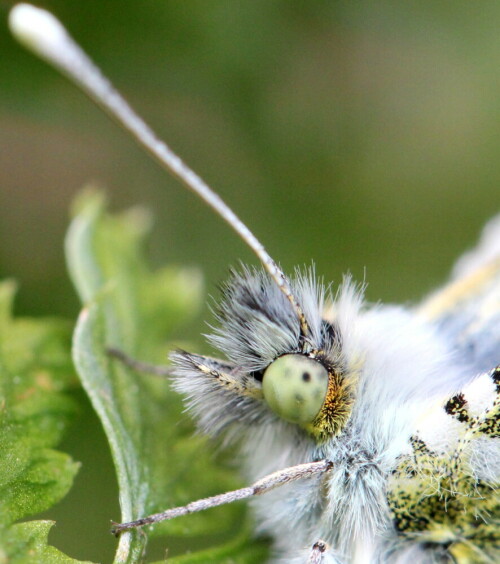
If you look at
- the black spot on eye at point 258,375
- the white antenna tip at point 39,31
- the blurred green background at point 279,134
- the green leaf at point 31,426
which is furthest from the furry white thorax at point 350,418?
the blurred green background at point 279,134

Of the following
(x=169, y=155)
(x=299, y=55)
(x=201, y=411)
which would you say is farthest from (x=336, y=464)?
(x=299, y=55)

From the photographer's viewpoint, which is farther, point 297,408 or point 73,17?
point 73,17

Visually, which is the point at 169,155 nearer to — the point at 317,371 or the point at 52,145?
the point at 317,371

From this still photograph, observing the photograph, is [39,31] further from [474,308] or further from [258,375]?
[474,308]

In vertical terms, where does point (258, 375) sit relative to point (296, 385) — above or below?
above

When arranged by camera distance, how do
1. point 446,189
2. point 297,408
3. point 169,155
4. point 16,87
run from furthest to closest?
point 446,189 < point 16,87 < point 297,408 < point 169,155

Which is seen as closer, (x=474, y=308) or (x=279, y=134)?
(x=474, y=308)

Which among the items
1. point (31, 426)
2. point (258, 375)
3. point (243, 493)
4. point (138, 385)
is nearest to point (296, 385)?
point (258, 375)
